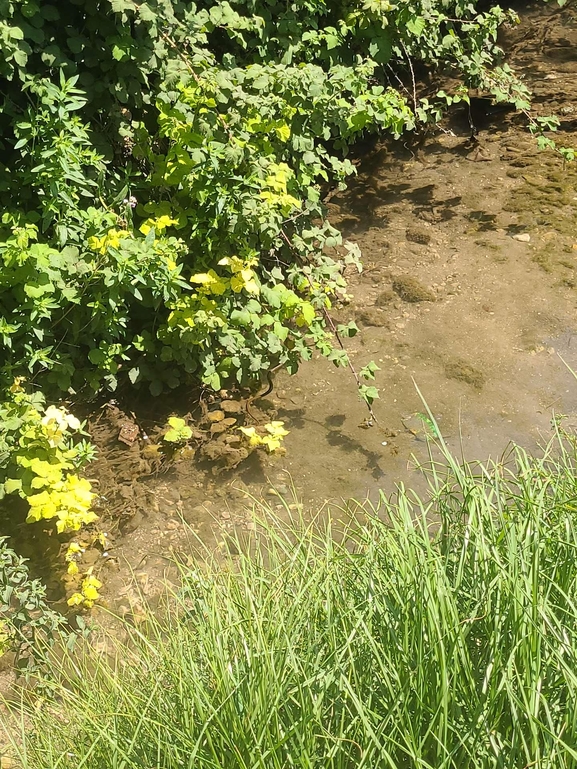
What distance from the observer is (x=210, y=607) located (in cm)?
202

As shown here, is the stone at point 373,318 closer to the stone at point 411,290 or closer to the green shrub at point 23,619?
the stone at point 411,290

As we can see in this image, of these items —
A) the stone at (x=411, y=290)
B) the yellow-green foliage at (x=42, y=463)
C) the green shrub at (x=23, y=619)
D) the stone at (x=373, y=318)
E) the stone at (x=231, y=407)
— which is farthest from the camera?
the stone at (x=411, y=290)

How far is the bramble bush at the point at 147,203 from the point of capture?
274 cm

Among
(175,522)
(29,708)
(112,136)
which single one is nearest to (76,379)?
(175,522)

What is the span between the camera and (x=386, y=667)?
64.4 inches

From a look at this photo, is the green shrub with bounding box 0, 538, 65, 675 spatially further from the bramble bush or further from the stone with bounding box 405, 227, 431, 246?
the stone with bounding box 405, 227, 431, 246

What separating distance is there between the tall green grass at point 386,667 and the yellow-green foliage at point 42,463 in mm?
752

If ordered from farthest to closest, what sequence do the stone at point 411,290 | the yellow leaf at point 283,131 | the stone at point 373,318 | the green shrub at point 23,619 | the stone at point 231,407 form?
1. the stone at point 411,290
2. the stone at point 373,318
3. the stone at point 231,407
4. the yellow leaf at point 283,131
5. the green shrub at point 23,619

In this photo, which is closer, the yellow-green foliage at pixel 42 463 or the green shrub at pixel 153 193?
the yellow-green foliage at pixel 42 463

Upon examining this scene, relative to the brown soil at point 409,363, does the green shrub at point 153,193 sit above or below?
above

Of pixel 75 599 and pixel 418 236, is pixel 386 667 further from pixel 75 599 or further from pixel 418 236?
pixel 418 236

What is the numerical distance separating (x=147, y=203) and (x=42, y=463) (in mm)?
1268

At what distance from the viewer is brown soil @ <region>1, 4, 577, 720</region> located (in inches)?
125

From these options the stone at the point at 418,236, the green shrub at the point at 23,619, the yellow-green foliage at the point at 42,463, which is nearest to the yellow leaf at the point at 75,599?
the green shrub at the point at 23,619
